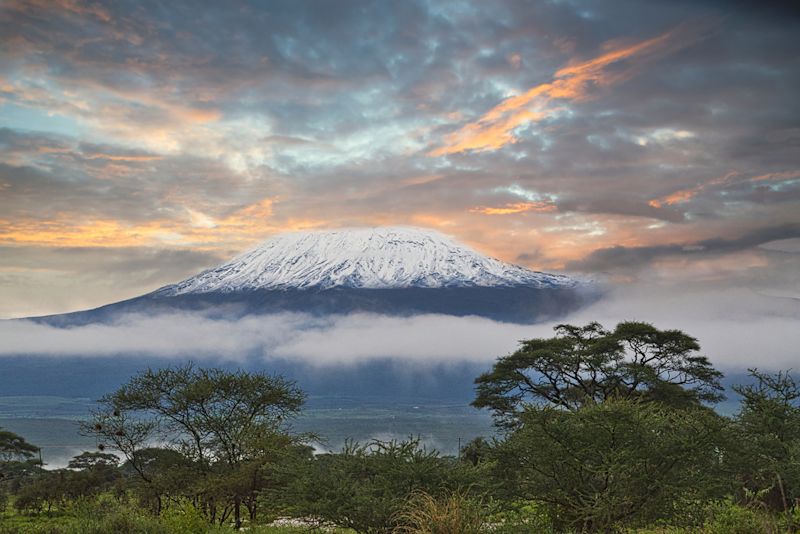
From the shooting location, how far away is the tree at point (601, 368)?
4313 cm

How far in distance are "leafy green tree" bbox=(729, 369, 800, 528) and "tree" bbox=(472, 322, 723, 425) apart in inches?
628

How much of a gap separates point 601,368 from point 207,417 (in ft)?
81.0

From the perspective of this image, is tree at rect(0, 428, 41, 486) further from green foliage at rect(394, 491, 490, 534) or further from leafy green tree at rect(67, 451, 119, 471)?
green foliage at rect(394, 491, 490, 534)

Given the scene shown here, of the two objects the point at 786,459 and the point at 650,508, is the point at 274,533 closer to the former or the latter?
the point at 650,508

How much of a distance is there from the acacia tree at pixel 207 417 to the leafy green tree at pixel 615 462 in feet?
48.2

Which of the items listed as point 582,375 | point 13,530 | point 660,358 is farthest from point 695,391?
point 13,530

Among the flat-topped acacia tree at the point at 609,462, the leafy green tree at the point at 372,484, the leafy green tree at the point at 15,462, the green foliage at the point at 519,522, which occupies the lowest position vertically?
the leafy green tree at the point at 15,462

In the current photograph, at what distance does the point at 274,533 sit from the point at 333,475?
19.9ft

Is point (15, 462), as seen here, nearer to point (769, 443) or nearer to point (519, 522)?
point (519, 522)

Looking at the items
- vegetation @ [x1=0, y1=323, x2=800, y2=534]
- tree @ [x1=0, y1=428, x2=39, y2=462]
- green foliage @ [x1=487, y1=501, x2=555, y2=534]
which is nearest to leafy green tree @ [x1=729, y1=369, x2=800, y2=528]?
vegetation @ [x1=0, y1=323, x2=800, y2=534]

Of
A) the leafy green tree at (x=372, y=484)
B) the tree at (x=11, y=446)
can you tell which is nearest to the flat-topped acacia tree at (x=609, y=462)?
the leafy green tree at (x=372, y=484)

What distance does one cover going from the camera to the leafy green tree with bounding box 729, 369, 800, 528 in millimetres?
19938

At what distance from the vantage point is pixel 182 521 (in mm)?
21281

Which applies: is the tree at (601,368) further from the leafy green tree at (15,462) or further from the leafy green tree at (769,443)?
the leafy green tree at (15,462)
